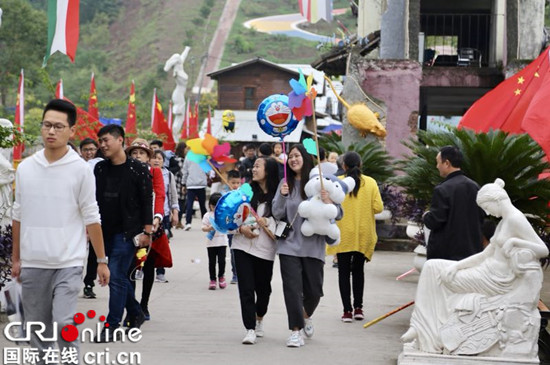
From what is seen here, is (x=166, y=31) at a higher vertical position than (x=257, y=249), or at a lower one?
higher

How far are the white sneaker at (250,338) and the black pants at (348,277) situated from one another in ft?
5.83

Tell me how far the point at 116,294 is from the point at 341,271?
2846 millimetres

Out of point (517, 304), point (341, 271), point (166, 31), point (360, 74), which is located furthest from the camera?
point (166, 31)

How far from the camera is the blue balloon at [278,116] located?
1033cm

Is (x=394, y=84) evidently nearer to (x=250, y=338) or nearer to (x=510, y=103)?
(x=510, y=103)

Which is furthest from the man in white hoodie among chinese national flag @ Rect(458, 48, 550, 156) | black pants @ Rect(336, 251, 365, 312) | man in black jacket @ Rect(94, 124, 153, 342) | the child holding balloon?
chinese national flag @ Rect(458, 48, 550, 156)

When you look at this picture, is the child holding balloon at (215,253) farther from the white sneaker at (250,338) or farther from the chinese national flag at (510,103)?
the white sneaker at (250,338)

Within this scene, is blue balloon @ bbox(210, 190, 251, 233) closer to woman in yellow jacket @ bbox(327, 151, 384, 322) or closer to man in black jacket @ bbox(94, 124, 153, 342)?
man in black jacket @ bbox(94, 124, 153, 342)

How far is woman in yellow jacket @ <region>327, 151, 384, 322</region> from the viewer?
10.9 metres

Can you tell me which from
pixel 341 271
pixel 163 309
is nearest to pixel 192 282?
pixel 163 309

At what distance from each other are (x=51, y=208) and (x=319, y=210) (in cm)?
332

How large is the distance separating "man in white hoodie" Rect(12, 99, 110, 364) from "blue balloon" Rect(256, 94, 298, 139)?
13.0 feet

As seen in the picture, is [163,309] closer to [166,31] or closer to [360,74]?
[360,74]

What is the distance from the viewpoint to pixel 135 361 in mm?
8180
